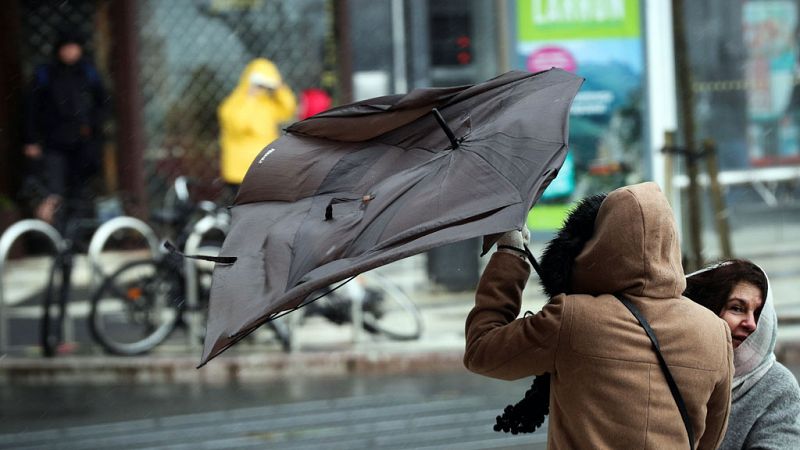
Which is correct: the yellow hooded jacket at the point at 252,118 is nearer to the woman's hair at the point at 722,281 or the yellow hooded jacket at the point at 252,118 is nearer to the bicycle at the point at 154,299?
the bicycle at the point at 154,299

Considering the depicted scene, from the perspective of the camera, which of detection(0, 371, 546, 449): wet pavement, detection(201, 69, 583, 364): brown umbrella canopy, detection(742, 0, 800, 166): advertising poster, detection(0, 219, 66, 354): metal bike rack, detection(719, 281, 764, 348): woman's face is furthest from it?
detection(742, 0, 800, 166): advertising poster

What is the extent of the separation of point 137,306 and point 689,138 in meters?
4.62

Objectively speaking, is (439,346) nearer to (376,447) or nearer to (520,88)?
(376,447)

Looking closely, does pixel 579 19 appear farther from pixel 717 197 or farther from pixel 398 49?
pixel 398 49

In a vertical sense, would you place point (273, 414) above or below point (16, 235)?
below

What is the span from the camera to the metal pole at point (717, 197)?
34.9 feet

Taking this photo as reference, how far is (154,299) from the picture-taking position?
10008mm

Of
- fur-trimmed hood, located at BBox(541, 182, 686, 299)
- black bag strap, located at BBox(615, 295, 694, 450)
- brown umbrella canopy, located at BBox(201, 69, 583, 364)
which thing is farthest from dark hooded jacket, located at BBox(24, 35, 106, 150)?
black bag strap, located at BBox(615, 295, 694, 450)

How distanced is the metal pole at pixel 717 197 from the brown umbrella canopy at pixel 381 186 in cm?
773

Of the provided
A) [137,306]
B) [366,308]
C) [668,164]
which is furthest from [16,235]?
[668,164]

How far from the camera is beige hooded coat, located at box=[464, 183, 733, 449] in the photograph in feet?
9.23

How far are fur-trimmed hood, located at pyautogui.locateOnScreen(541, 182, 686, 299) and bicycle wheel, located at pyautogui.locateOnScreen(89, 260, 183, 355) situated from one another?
7.23 metres

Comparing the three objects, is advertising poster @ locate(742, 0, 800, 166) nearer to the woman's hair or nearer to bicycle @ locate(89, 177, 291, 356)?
bicycle @ locate(89, 177, 291, 356)

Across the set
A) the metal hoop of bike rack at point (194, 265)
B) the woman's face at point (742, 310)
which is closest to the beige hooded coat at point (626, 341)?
the woman's face at point (742, 310)
